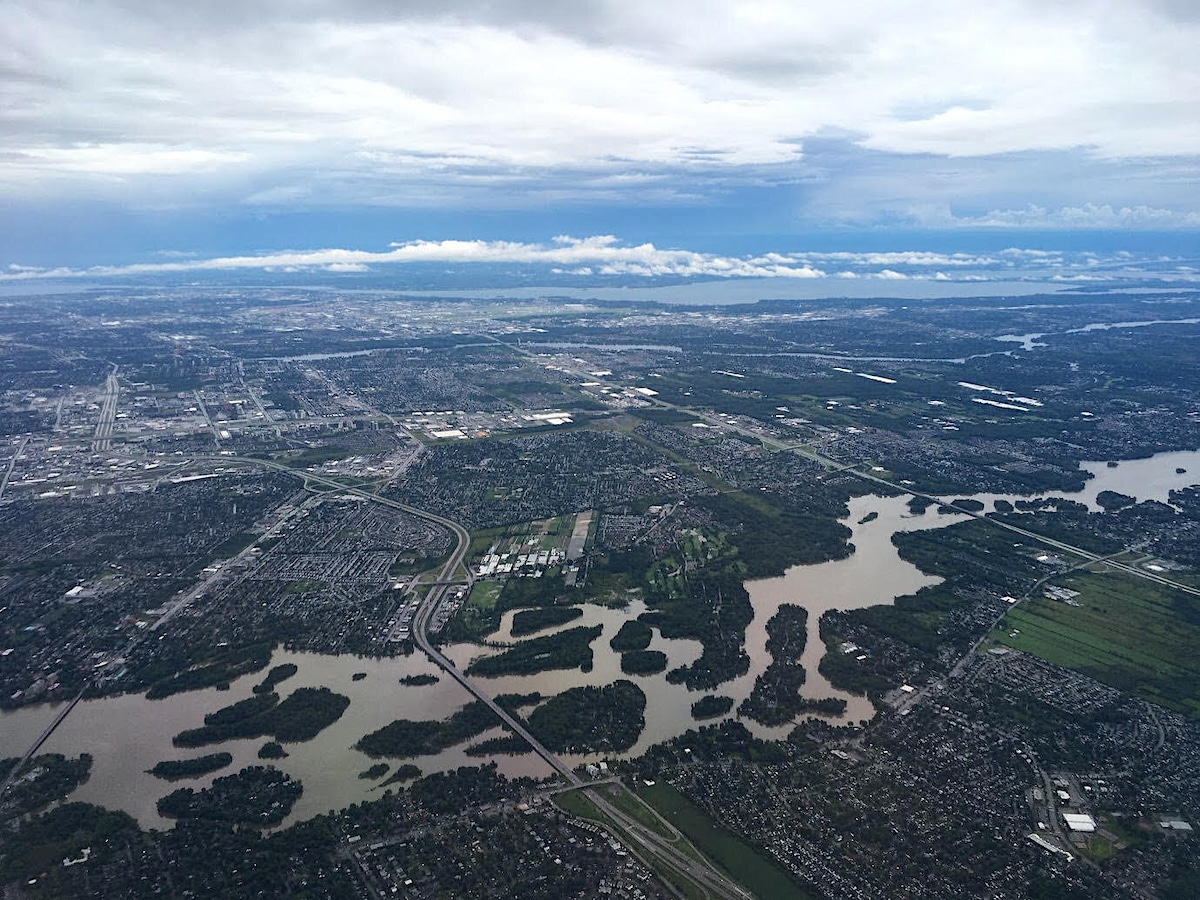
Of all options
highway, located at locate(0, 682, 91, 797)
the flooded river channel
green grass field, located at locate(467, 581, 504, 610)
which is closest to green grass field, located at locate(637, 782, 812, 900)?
the flooded river channel

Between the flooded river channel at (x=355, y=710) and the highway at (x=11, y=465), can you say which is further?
the highway at (x=11, y=465)

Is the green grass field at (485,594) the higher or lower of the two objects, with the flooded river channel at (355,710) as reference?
higher

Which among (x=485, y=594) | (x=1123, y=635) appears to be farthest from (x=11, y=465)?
(x=1123, y=635)

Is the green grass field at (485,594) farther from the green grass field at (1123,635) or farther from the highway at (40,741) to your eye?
the green grass field at (1123,635)

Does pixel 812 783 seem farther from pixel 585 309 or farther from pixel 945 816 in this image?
pixel 585 309

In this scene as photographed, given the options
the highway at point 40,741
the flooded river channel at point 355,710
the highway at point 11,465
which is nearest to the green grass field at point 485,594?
the flooded river channel at point 355,710

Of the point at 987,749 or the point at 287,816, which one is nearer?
the point at 287,816

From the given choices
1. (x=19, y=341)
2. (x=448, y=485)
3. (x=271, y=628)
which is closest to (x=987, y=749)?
(x=271, y=628)

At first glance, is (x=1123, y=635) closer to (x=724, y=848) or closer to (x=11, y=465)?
(x=724, y=848)
